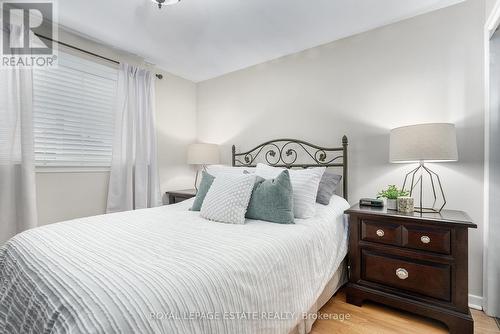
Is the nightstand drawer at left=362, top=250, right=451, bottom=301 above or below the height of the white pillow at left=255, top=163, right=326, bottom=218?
below

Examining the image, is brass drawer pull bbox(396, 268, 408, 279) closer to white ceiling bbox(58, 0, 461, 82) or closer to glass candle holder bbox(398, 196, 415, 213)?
glass candle holder bbox(398, 196, 415, 213)

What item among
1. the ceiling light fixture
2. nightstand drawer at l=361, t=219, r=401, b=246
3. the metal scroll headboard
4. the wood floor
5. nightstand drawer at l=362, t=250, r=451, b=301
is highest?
the ceiling light fixture

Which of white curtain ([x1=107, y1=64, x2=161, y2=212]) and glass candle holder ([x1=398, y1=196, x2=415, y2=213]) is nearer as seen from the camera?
glass candle holder ([x1=398, y1=196, x2=415, y2=213])

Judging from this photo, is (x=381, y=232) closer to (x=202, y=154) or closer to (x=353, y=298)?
(x=353, y=298)

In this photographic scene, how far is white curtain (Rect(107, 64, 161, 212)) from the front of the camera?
8.85ft

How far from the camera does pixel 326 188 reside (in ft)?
7.05

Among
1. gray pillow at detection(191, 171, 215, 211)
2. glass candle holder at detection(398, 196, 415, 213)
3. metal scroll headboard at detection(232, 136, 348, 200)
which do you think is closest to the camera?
glass candle holder at detection(398, 196, 415, 213)

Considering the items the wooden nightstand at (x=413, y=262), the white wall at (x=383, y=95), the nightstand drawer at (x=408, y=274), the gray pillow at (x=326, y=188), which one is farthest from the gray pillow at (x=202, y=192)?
the nightstand drawer at (x=408, y=274)

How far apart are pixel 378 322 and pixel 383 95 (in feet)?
6.01

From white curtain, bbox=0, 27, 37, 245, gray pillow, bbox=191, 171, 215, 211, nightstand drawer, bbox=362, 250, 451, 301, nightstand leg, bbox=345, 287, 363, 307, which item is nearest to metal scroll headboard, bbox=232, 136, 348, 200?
nightstand drawer, bbox=362, 250, 451, 301

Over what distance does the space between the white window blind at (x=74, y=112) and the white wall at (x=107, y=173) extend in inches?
5.4

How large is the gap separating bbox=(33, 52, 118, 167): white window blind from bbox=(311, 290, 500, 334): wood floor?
259 cm

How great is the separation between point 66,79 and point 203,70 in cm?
154

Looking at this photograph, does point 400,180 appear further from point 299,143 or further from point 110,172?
point 110,172
